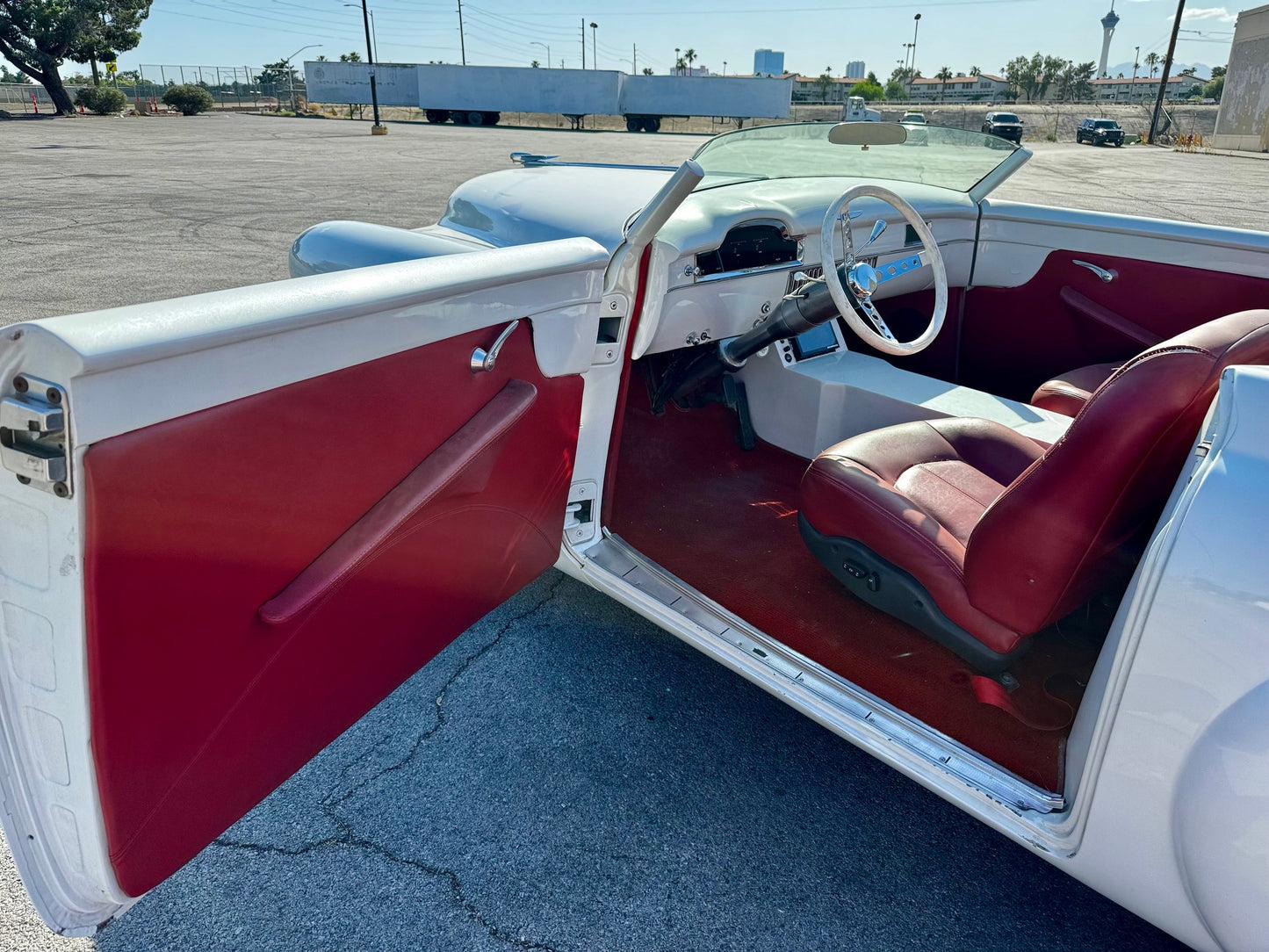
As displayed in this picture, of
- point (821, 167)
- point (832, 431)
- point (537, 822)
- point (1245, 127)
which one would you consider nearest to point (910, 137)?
point (821, 167)

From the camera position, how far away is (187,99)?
3500 cm

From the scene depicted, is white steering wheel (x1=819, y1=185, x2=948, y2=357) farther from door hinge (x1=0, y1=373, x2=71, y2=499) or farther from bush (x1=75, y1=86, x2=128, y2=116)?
bush (x1=75, y1=86, x2=128, y2=116)

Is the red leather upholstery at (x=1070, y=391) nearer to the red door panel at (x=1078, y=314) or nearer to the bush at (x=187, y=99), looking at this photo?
the red door panel at (x=1078, y=314)

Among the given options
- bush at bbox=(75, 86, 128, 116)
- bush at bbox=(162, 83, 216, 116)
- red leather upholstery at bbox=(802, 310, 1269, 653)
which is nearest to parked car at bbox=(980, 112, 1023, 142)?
red leather upholstery at bbox=(802, 310, 1269, 653)

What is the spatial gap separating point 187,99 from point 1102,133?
3551 cm

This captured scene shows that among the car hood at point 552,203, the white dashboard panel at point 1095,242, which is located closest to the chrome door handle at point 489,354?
the car hood at point 552,203

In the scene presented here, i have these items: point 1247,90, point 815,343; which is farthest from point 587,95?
point 815,343

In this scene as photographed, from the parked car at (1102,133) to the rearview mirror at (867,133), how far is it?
3486 cm

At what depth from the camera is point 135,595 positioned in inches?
43.6

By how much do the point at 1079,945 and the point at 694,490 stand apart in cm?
169

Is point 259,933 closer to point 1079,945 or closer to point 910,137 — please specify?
point 1079,945

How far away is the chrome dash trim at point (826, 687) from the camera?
163 centimetres

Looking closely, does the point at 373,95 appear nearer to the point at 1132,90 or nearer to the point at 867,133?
the point at 867,133

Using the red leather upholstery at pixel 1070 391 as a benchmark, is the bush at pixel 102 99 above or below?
above
